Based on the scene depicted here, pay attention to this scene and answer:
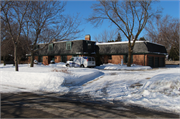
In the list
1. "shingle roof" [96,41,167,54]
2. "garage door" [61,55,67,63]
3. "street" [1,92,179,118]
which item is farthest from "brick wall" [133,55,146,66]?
"street" [1,92,179,118]

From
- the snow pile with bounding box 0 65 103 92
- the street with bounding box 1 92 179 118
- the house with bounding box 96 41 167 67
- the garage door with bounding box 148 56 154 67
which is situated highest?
the house with bounding box 96 41 167 67

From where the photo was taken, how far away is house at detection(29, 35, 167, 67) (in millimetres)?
28562

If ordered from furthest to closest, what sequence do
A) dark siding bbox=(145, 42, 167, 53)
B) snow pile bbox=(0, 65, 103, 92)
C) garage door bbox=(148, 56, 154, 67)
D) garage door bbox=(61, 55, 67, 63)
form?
garage door bbox=(61, 55, 67, 63), garage door bbox=(148, 56, 154, 67), dark siding bbox=(145, 42, 167, 53), snow pile bbox=(0, 65, 103, 92)

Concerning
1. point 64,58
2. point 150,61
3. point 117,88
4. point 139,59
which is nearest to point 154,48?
point 150,61

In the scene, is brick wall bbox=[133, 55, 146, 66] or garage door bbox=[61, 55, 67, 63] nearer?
brick wall bbox=[133, 55, 146, 66]

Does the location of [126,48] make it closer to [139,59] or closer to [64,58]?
[139,59]

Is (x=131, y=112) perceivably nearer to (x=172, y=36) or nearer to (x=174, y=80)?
(x=174, y=80)

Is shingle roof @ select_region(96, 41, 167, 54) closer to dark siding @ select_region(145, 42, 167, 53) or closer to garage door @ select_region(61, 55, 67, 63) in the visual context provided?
dark siding @ select_region(145, 42, 167, 53)

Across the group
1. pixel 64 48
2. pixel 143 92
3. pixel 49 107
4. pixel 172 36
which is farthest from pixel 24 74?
Result: pixel 172 36

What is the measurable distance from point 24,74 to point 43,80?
85.7 inches

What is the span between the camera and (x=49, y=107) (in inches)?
222

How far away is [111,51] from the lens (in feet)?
103

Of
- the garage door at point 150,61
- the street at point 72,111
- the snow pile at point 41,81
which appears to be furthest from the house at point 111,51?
the street at point 72,111

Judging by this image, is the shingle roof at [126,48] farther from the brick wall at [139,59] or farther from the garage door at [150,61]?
the garage door at [150,61]
